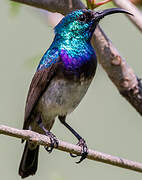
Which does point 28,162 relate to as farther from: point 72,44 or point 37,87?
point 72,44

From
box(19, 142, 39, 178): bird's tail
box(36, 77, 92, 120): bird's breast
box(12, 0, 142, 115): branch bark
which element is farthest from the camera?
box(19, 142, 39, 178): bird's tail

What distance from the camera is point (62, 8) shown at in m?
4.34

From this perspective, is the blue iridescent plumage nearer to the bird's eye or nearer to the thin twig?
the bird's eye

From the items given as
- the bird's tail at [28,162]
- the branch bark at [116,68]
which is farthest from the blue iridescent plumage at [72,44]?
the bird's tail at [28,162]

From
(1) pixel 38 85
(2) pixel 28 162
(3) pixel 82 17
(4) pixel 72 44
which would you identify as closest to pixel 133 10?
(3) pixel 82 17

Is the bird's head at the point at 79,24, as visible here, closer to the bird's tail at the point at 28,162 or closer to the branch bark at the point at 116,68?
the branch bark at the point at 116,68

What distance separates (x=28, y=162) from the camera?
5.40 m

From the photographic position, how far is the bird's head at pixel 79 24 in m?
4.83

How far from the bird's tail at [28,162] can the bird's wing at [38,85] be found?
0.54 m

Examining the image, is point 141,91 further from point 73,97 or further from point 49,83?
point 49,83

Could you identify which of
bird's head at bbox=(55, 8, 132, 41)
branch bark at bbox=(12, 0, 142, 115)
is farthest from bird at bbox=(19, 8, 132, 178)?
branch bark at bbox=(12, 0, 142, 115)

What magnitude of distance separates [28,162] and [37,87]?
3.57ft

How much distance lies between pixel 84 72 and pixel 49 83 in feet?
1.48

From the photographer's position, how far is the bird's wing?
4809 millimetres
